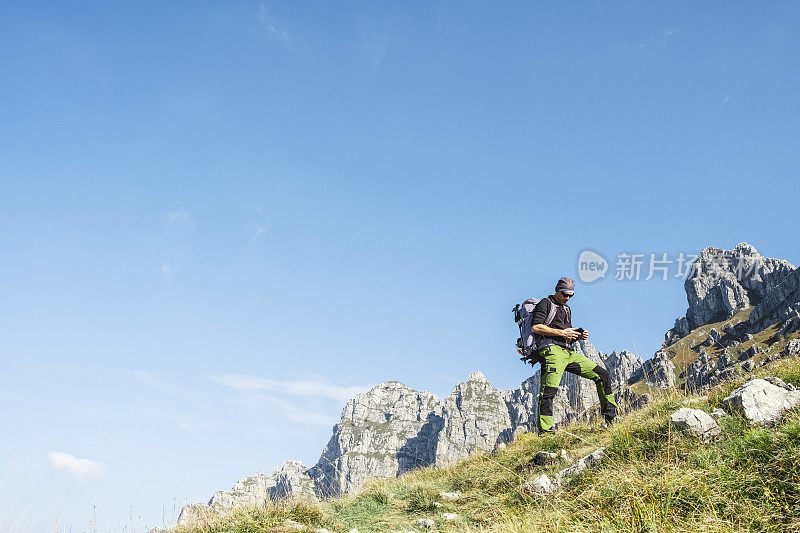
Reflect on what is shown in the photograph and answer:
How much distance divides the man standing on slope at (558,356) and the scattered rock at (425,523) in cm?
350

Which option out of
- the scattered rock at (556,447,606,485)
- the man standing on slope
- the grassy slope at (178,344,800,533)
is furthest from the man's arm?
the scattered rock at (556,447,606,485)

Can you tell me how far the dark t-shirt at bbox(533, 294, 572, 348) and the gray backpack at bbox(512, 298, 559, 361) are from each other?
9 centimetres

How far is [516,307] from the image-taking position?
9.85m

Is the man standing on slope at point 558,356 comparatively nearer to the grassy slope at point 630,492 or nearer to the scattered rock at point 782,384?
the grassy slope at point 630,492

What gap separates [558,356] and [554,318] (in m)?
0.79

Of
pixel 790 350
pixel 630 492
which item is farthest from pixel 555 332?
pixel 790 350

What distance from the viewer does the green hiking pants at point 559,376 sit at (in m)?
8.58

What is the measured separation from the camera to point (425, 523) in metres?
6.11

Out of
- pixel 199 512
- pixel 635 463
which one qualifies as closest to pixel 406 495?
pixel 199 512

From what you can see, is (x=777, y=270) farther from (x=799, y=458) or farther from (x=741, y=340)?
(x=799, y=458)

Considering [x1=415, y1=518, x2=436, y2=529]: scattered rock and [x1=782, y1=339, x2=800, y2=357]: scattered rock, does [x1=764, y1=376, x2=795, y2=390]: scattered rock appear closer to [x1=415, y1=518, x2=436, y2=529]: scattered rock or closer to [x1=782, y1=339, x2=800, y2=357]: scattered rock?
[x1=782, y1=339, x2=800, y2=357]: scattered rock

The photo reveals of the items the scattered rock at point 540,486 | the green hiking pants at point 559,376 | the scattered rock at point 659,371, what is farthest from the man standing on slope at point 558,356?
the scattered rock at point 540,486

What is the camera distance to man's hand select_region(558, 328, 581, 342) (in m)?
8.73

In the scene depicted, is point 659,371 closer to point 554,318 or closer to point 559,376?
point 554,318
